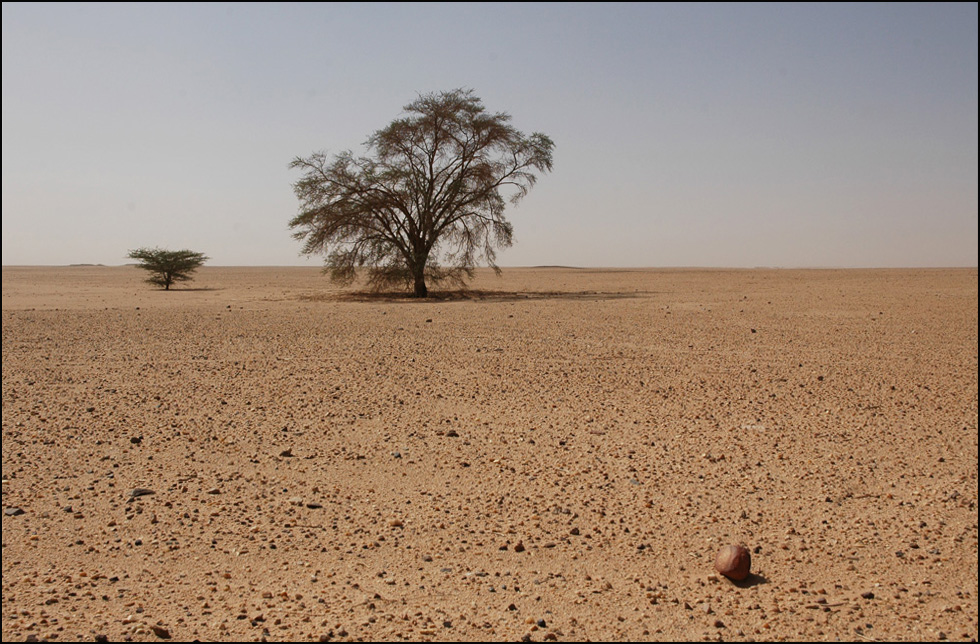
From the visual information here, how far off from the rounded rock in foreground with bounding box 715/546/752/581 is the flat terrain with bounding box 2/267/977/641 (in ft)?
0.24

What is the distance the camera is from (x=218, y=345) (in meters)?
12.3

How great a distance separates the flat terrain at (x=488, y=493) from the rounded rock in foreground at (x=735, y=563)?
0.24 feet

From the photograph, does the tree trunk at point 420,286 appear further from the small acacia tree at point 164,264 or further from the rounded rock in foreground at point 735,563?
the rounded rock in foreground at point 735,563

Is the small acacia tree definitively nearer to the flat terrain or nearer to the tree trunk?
the tree trunk

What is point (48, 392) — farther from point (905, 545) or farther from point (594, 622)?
point (905, 545)

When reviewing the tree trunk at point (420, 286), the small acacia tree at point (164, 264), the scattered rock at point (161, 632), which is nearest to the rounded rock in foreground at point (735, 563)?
the scattered rock at point (161, 632)

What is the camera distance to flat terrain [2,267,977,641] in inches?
152

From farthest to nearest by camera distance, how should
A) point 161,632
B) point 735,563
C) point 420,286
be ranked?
point 420,286, point 735,563, point 161,632

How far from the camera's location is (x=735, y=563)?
4172 millimetres

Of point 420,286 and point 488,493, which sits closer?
point 488,493

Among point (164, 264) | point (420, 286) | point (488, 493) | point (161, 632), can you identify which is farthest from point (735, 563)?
point (164, 264)

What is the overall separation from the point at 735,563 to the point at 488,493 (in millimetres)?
1946

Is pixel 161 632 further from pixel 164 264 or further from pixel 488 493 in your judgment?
pixel 164 264

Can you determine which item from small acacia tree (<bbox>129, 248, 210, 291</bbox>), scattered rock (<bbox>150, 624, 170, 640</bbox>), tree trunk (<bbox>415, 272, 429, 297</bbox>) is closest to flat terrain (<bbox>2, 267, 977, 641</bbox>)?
scattered rock (<bbox>150, 624, 170, 640</bbox>)
